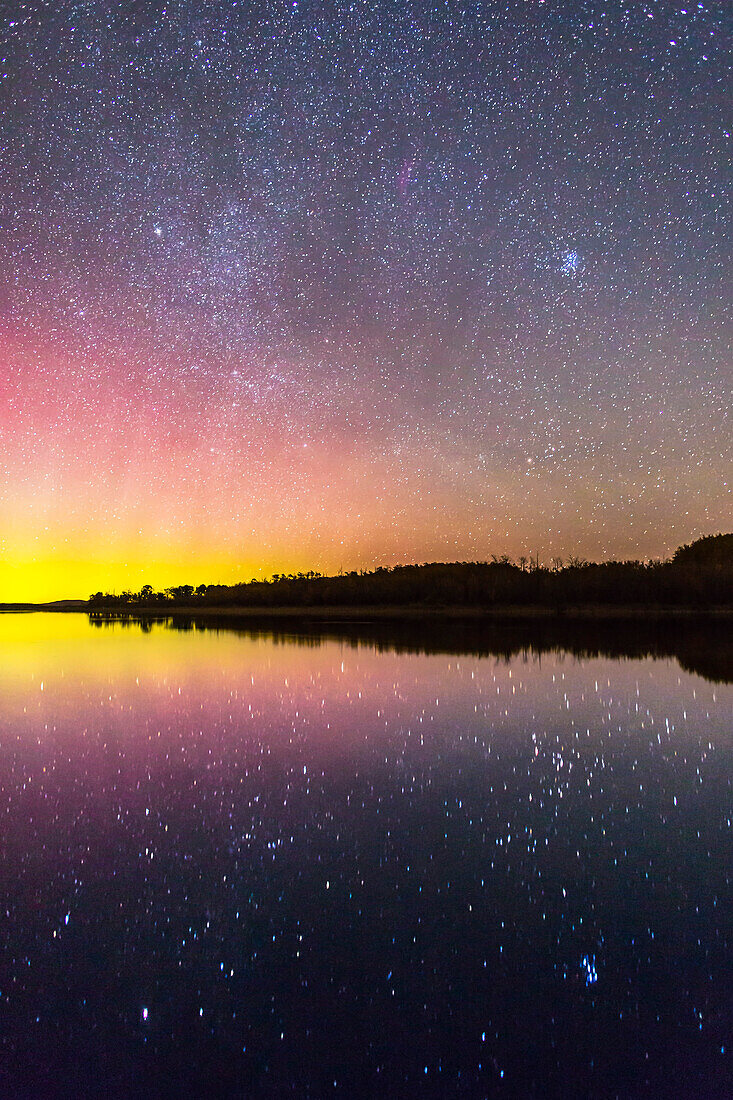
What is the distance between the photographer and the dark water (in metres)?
3.17

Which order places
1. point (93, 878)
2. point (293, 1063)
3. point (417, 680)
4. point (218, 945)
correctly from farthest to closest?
point (417, 680)
point (93, 878)
point (218, 945)
point (293, 1063)

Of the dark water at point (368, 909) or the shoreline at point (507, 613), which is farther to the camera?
the shoreline at point (507, 613)

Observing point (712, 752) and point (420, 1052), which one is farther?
point (712, 752)

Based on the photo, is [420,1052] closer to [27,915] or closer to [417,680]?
[27,915]

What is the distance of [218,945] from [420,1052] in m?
1.54

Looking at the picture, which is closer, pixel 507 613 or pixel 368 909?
pixel 368 909

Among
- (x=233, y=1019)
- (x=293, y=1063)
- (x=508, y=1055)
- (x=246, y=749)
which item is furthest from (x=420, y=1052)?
(x=246, y=749)

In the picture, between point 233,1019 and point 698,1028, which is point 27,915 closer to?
point 233,1019

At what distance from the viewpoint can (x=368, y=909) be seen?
179 inches

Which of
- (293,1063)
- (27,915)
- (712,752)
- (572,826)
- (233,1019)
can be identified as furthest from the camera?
(712,752)

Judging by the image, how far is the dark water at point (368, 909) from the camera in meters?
3.17

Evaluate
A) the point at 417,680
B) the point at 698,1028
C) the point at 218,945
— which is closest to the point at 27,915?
the point at 218,945

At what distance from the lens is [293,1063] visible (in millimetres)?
3143

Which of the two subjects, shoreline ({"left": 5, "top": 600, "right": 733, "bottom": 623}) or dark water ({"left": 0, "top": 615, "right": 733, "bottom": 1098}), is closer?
dark water ({"left": 0, "top": 615, "right": 733, "bottom": 1098})
